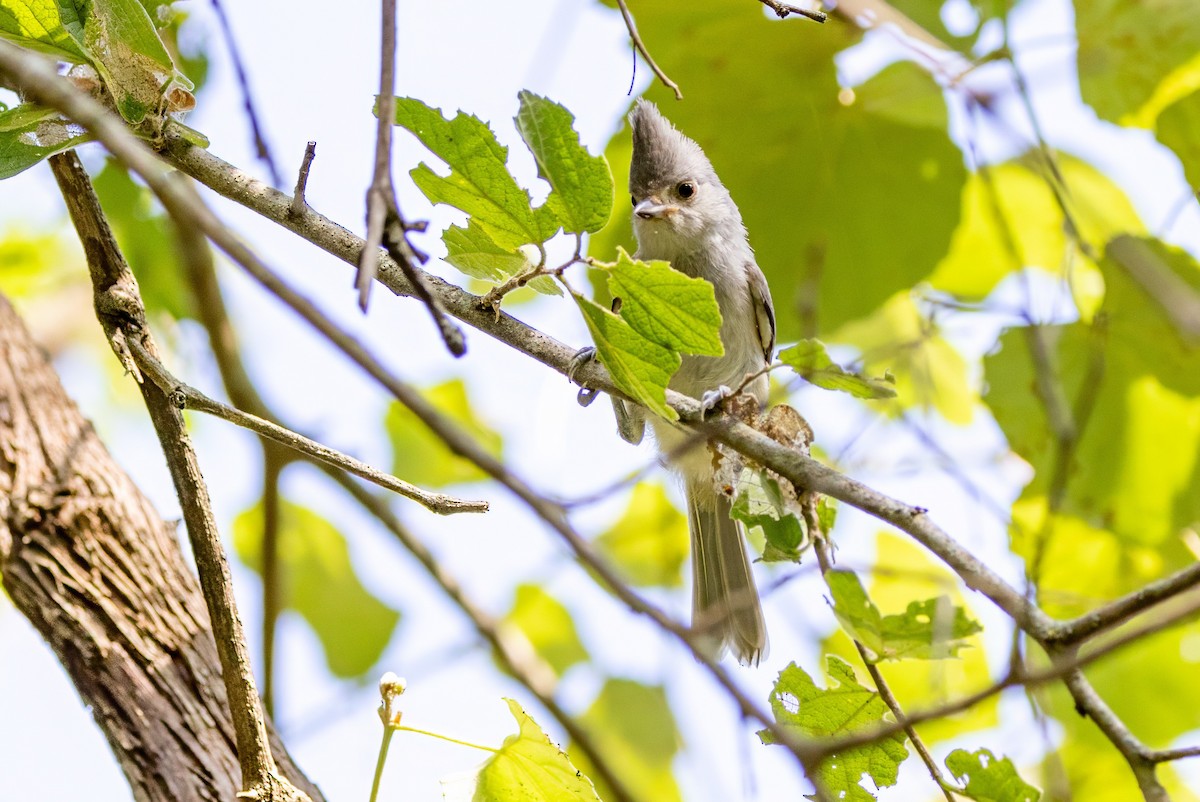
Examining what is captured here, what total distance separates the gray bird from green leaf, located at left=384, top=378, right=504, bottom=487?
2.17 ft

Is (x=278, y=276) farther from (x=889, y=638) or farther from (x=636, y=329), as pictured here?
(x=889, y=638)

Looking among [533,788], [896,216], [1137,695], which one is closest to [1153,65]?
Result: [896,216]

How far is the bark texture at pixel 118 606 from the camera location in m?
2.18

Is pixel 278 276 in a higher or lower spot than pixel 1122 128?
lower

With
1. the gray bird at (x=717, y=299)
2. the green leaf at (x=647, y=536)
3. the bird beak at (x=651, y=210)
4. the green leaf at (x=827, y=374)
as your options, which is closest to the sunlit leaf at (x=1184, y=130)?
the gray bird at (x=717, y=299)

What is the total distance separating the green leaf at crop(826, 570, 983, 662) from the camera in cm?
158

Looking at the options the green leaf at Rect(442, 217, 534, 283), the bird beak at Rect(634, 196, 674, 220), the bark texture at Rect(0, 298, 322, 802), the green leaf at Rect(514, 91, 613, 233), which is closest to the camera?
the green leaf at Rect(514, 91, 613, 233)

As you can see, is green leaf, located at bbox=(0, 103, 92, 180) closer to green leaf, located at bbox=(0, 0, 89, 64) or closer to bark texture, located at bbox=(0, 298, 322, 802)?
green leaf, located at bbox=(0, 0, 89, 64)

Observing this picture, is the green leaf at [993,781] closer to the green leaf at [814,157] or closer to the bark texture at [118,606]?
the bark texture at [118,606]

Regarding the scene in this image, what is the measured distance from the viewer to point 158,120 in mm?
1841

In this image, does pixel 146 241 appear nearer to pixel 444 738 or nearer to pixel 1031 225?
pixel 444 738

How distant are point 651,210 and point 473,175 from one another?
2117 mm

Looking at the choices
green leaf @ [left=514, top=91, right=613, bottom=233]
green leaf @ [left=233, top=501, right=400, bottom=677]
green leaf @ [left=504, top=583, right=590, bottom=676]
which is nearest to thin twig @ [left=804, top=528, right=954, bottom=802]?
green leaf @ [left=514, top=91, right=613, bottom=233]

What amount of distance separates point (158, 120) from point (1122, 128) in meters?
2.50
